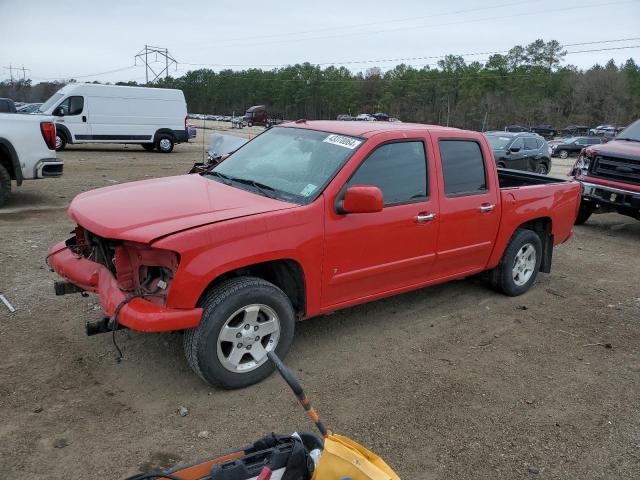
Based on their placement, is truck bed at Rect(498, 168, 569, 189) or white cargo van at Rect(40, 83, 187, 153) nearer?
truck bed at Rect(498, 168, 569, 189)

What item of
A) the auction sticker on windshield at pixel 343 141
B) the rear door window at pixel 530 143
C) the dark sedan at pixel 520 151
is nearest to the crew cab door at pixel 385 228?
the auction sticker on windshield at pixel 343 141

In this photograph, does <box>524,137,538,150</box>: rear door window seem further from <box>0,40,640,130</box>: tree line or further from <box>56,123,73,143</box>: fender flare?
<box>0,40,640,130</box>: tree line

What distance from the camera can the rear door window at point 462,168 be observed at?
15.6 feet

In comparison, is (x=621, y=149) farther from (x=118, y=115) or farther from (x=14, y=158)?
(x=118, y=115)

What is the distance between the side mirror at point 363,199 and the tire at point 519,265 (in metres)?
2.38

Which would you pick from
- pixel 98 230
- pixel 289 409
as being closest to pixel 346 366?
pixel 289 409

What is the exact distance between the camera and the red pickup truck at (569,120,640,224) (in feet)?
27.8

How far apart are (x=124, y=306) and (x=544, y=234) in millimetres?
4572

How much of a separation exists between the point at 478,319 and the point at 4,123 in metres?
7.53

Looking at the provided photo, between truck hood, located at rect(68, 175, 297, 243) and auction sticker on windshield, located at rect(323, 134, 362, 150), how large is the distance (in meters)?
0.75

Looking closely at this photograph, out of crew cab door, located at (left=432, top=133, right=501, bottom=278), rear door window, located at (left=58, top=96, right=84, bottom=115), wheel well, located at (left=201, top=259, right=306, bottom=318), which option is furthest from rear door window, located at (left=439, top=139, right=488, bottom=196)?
rear door window, located at (left=58, top=96, right=84, bottom=115)

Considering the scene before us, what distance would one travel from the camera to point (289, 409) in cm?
347

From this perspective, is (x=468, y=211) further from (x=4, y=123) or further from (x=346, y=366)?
(x=4, y=123)

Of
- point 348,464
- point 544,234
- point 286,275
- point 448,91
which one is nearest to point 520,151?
point 544,234
